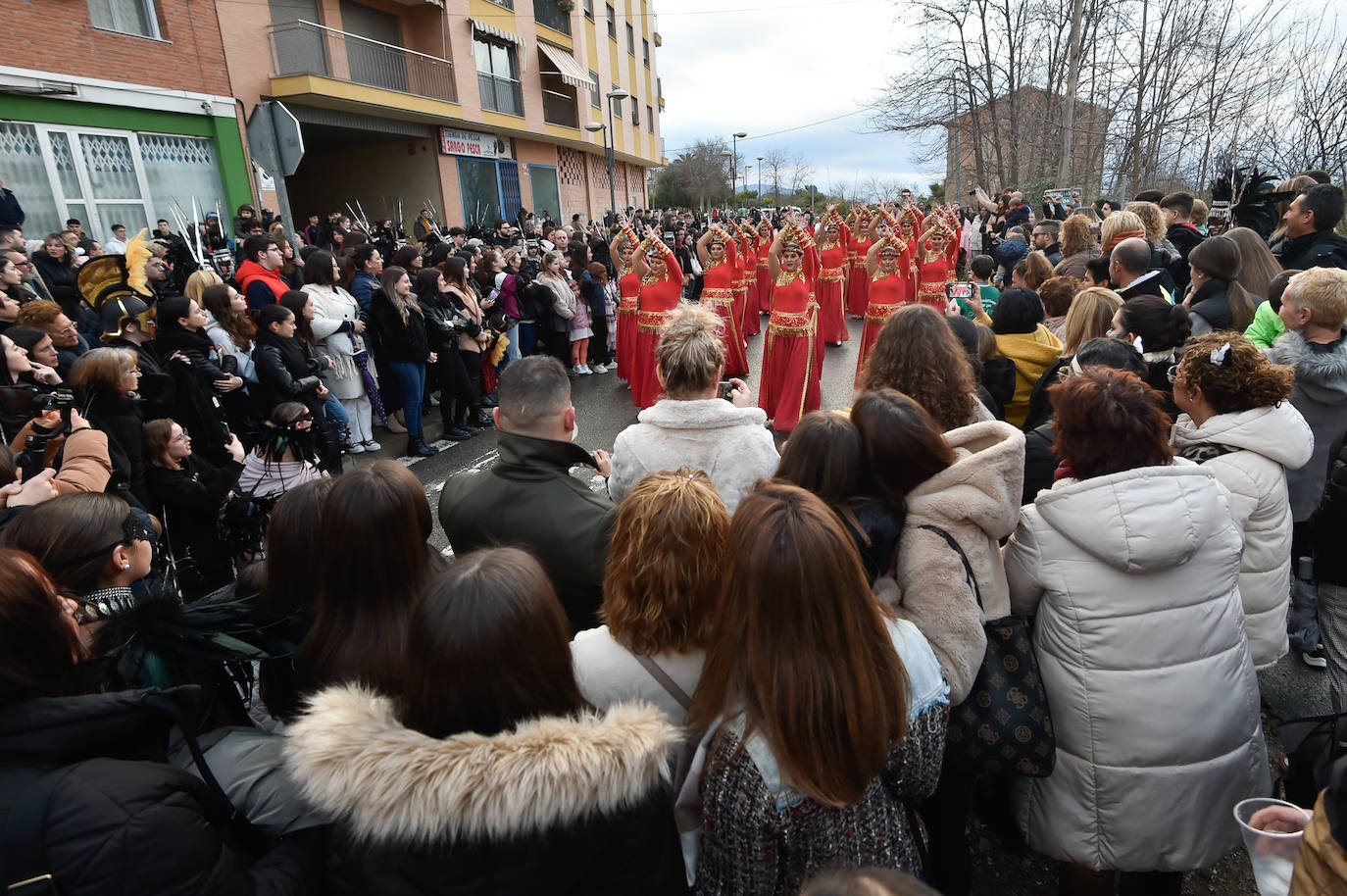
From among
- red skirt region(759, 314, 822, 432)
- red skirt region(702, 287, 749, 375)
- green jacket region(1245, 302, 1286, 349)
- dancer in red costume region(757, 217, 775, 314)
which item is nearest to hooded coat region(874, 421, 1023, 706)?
green jacket region(1245, 302, 1286, 349)

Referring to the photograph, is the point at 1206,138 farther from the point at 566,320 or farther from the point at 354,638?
the point at 354,638

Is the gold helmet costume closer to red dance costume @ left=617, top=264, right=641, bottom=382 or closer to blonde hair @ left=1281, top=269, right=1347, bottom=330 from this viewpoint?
red dance costume @ left=617, top=264, right=641, bottom=382

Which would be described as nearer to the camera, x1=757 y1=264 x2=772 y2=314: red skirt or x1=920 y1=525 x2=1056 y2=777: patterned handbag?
x1=920 y1=525 x2=1056 y2=777: patterned handbag

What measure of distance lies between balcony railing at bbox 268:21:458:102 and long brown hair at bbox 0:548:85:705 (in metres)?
17.6

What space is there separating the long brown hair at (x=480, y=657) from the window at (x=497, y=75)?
24501 mm

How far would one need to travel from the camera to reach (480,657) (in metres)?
1.38

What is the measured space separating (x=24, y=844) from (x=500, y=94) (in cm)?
2633

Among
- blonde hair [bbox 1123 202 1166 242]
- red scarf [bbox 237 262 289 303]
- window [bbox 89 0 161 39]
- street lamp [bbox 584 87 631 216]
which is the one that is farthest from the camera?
street lamp [bbox 584 87 631 216]

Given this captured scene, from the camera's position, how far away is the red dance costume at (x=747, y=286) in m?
10.9

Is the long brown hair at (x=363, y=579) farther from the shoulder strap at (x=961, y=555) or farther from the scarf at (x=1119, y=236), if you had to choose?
the scarf at (x=1119, y=236)

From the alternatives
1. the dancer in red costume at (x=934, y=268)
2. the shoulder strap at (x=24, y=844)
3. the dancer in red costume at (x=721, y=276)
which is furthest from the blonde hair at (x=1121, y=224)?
the shoulder strap at (x=24, y=844)

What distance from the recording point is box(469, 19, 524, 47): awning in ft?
72.6

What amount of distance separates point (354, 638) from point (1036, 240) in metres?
7.94

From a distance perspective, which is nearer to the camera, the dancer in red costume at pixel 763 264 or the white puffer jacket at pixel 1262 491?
the white puffer jacket at pixel 1262 491
